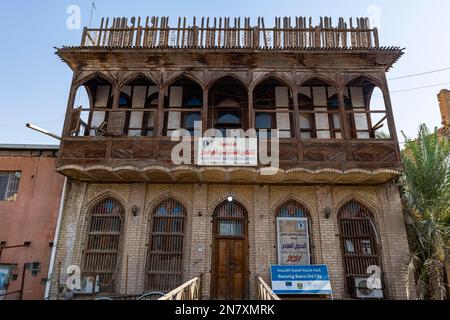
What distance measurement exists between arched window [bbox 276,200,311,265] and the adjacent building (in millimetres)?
8498

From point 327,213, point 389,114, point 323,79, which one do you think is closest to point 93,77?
point 323,79

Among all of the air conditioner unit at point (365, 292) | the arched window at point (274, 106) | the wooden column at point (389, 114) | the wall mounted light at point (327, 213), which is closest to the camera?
the air conditioner unit at point (365, 292)

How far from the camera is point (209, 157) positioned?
10.2 m

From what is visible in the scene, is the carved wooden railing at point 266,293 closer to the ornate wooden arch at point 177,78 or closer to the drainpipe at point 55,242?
the drainpipe at point 55,242

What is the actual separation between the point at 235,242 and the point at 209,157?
3.38 m

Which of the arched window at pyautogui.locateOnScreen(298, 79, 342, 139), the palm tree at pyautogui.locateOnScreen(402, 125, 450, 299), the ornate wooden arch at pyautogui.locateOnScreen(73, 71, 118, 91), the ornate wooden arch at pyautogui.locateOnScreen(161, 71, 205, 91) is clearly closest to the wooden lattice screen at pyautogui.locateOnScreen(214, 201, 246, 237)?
the arched window at pyautogui.locateOnScreen(298, 79, 342, 139)

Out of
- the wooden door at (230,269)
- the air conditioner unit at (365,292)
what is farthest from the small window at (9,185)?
the air conditioner unit at (365,292)

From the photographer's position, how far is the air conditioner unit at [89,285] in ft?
33.7

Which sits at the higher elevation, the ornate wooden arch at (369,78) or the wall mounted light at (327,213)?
the ornate wooden arch at (369,78)

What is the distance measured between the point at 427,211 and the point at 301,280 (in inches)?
199

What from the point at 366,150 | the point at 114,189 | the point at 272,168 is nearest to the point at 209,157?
the point at 272,168

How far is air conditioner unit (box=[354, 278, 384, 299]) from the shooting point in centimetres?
1011

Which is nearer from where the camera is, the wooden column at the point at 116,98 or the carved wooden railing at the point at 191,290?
the carved wooden railing at the point at 191,290

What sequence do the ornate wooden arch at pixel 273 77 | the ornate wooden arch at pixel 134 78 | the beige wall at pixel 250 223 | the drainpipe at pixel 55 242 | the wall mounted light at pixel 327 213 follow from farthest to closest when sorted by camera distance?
the ornate wooden arch at pixel 134 78, the ornate wooden arch at pixel 273 77, the wall mounted light at pixel 327 213, the beige wall at pixel 250 223, the drainpipe at pixel 55 242
